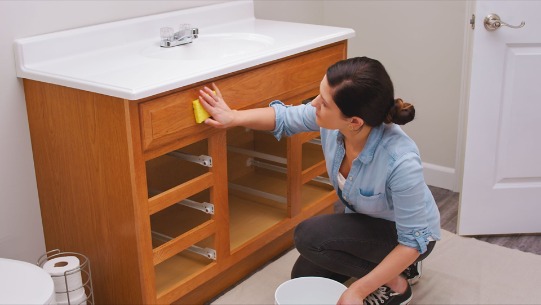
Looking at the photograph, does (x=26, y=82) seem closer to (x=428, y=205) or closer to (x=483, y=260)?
(x=428, y=205)

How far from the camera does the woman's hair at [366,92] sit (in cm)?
170

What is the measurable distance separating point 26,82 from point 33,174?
276mm

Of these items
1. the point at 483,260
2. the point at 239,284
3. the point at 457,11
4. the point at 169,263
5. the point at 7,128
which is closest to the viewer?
the point at 7,128

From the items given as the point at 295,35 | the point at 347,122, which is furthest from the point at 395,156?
the point at 295,35

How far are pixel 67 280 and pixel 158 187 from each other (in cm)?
54

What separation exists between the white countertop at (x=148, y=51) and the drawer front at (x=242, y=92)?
43 millimetres

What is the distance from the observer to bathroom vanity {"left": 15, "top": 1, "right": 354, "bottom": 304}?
177cm

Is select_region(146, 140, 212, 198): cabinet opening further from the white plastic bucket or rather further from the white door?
the white door

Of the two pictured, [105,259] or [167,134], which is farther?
[105,259]

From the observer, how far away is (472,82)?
2.44 m

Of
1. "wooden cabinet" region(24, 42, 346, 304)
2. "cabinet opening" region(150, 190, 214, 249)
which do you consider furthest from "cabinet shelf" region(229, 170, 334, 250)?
"cabinet opening" region(150, 190, 214, 249)

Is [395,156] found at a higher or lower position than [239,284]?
higher

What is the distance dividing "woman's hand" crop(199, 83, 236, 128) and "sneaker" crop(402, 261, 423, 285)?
2.47 feet

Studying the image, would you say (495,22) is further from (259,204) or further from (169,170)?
(169,170)
